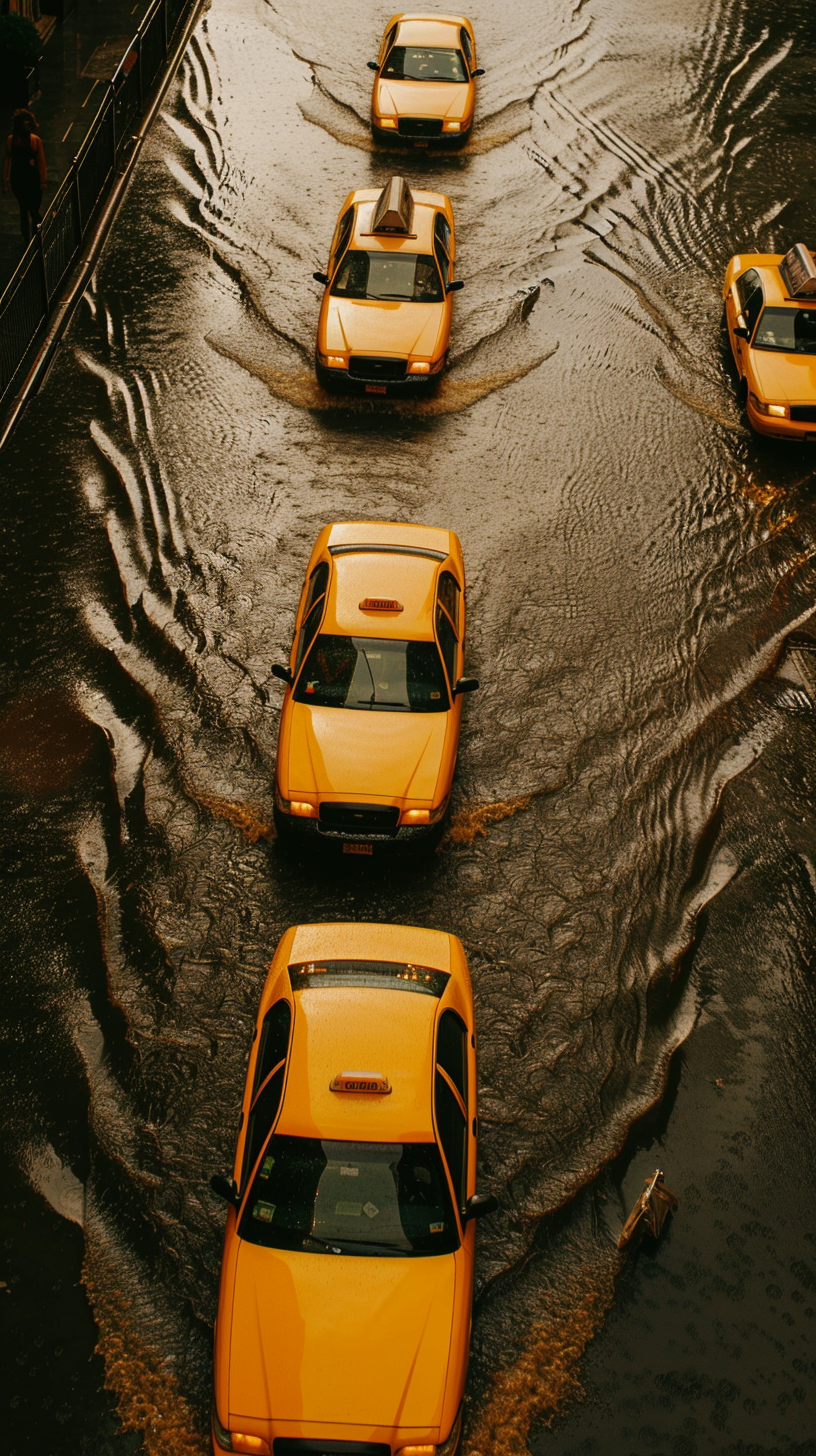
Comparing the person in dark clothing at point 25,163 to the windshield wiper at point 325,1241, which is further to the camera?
the person in dark clothing at point 25,163

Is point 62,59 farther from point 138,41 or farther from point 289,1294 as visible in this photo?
point 289,1294

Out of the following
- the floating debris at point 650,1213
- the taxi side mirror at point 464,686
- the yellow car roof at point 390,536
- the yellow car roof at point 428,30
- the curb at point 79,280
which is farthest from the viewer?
the yellow car roof at point 428,30

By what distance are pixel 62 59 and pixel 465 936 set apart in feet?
59.8

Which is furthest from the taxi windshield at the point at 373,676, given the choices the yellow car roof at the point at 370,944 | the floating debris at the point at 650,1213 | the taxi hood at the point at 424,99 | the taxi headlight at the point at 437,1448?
the taxi hood at the point at 424,99

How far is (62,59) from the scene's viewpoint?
72.6ft

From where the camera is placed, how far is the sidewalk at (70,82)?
1772cm

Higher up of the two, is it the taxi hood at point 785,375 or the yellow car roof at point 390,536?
the taxi hood at point 785,375

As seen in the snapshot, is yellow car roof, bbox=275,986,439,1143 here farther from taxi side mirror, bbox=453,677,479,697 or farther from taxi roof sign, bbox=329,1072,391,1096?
taxi side mirror, bbox=453,677,479,697

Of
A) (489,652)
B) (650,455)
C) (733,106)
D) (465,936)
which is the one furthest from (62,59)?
(465,936)

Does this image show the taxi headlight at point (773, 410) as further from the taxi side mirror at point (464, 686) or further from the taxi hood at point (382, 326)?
the taxi side mirror at point (464, 686)

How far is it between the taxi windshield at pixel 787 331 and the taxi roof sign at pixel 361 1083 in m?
11.8

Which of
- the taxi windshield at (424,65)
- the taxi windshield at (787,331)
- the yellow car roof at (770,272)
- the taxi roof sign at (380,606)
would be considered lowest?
the taxi roof sign at (380,606)

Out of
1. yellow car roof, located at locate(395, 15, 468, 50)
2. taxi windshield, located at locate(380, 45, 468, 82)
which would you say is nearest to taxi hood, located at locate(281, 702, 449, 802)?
taxi windshield, located at locate(380, 45, 468, 82)

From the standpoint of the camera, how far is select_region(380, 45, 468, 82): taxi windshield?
22.1m
